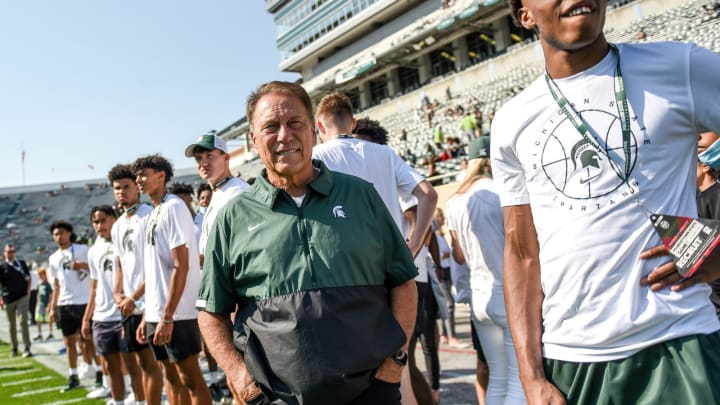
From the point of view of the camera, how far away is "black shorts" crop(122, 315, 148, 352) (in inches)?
205

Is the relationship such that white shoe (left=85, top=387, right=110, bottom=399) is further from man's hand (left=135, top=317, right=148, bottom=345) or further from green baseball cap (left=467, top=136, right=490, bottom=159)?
green baseball cap (left=467, top=136, right=490, bottom=159)

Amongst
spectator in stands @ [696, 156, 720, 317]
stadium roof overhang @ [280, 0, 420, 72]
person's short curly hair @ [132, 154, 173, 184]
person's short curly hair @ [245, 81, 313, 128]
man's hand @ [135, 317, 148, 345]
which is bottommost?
man's hand @ [135, 317, 148, 345]

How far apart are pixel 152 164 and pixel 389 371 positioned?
12.1ft

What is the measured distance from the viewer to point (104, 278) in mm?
6605

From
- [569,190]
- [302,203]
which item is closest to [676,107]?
[569,190]

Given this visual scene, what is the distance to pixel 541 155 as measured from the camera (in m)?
1.77

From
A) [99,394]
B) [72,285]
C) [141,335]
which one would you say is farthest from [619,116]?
[72,285]

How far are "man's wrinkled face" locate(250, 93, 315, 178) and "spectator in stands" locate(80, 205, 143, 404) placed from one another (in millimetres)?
4267

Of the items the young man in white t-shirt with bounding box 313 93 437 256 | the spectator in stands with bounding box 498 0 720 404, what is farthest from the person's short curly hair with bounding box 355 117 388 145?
the spectator in stands with bounding box 498 0 720 404

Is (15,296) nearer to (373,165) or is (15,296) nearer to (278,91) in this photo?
(373,165)

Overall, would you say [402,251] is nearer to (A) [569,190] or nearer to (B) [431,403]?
(A) [569,190]

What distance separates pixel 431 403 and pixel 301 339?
2.53m

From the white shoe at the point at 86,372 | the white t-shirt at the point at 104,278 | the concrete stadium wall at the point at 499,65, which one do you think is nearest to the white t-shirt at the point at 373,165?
the white t-shirt at the point at 104,278

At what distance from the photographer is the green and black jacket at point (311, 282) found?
76.3 inches
